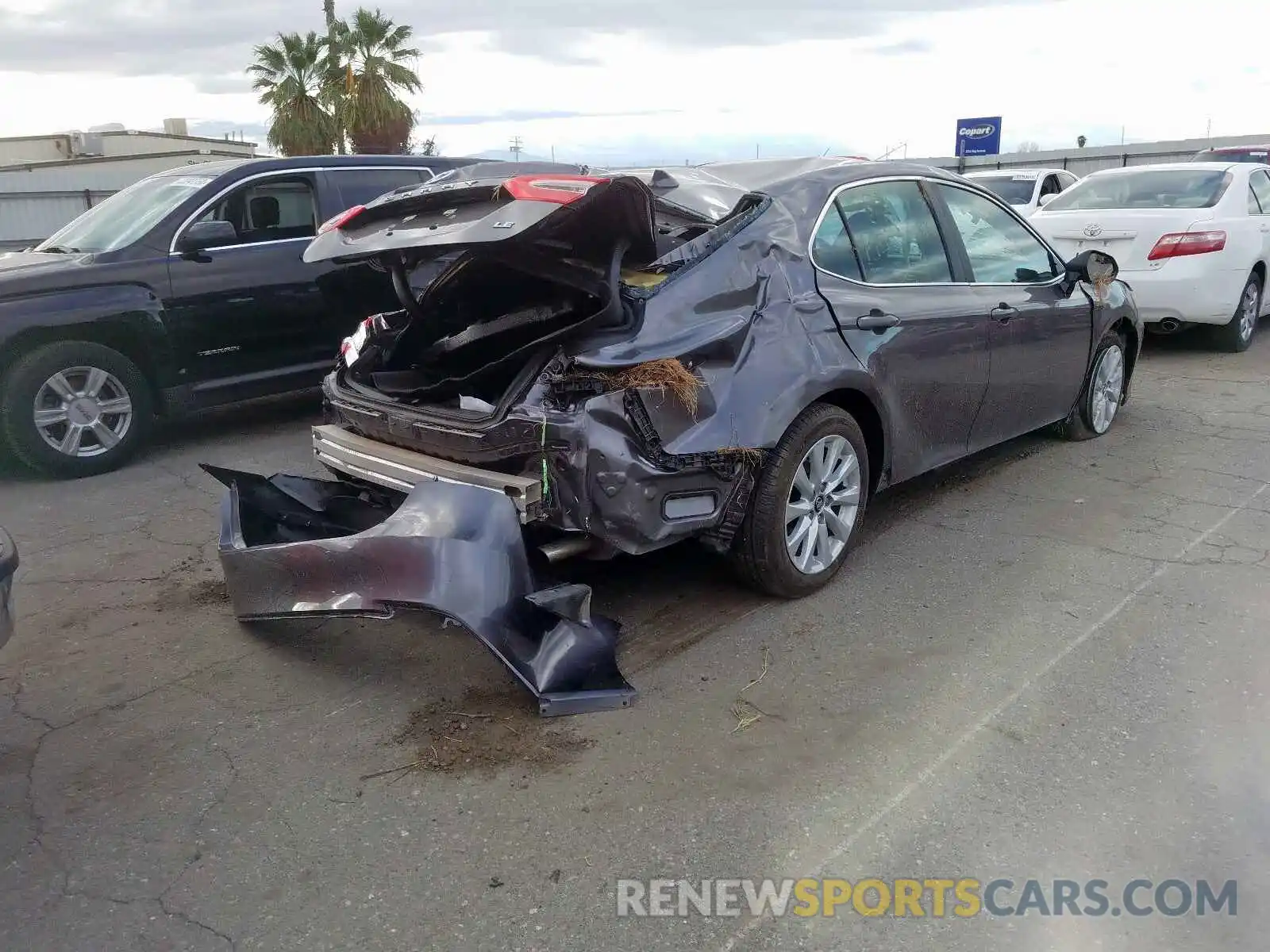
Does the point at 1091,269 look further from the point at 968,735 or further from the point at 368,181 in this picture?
the point at 368,181

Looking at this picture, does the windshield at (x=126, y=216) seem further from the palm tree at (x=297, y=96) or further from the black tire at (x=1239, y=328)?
the palm tree at (x=297, y=96)

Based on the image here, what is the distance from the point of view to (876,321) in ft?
14.5

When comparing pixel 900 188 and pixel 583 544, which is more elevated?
pixel 900 188

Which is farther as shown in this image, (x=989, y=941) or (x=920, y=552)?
(x=920, y=552)

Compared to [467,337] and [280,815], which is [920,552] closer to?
[467,337]

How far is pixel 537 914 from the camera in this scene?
8.41 feet

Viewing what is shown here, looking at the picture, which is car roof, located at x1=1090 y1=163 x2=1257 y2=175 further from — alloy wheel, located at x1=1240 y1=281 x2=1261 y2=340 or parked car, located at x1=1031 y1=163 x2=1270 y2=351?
alloy wheel, located at x1=1240 y1=281 x2=1261 y2=340

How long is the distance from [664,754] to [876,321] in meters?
2.15

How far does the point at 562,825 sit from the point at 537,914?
0.36 metres

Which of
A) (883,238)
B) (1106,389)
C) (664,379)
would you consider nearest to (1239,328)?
(1106,389)

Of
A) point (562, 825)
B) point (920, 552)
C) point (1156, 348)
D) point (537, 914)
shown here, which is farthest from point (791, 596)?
point (1156, 348)

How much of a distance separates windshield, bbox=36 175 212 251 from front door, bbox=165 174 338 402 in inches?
12.1

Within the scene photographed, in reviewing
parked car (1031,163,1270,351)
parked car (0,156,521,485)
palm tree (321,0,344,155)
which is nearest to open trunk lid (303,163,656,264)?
parked car (0,156,521,485)

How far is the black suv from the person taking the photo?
248 inches
